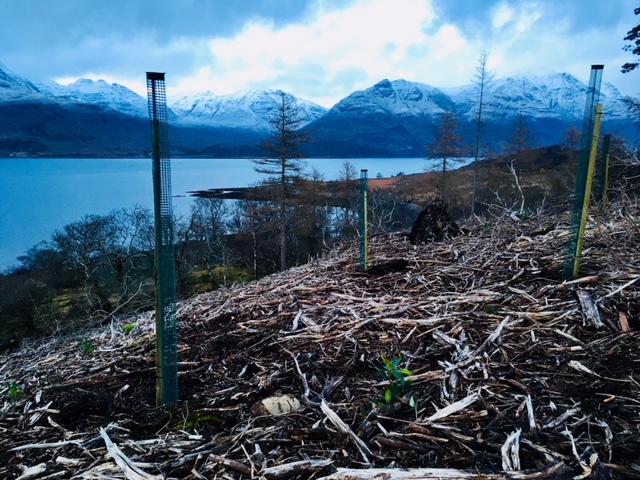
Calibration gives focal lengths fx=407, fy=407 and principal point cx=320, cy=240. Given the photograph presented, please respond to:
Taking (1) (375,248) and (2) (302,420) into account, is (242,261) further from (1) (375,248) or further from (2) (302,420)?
(2) (302,420)

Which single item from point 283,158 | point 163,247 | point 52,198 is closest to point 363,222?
point 163,247

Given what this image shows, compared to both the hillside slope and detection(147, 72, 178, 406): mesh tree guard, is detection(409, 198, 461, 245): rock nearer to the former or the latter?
the hillside slope

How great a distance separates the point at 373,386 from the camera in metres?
2.59

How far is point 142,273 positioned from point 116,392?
30.9 m

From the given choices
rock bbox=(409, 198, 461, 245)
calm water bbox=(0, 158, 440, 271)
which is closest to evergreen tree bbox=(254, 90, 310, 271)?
calm water bbox=(0, 158, 440, 271)

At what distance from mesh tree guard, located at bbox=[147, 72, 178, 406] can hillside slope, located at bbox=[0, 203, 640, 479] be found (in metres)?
0.20

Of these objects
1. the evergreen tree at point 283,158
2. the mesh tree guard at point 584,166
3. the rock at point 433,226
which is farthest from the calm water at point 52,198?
the mesh tree guard at point 584,166

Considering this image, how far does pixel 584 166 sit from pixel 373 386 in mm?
2839

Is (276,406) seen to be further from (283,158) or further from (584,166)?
(283,158)

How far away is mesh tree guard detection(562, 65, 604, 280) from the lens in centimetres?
360

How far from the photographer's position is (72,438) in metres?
2.30

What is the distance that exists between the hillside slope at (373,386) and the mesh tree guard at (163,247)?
0.66 ft

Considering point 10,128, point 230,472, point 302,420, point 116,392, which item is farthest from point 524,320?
point 10,128

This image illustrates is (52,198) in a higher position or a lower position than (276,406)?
lower
